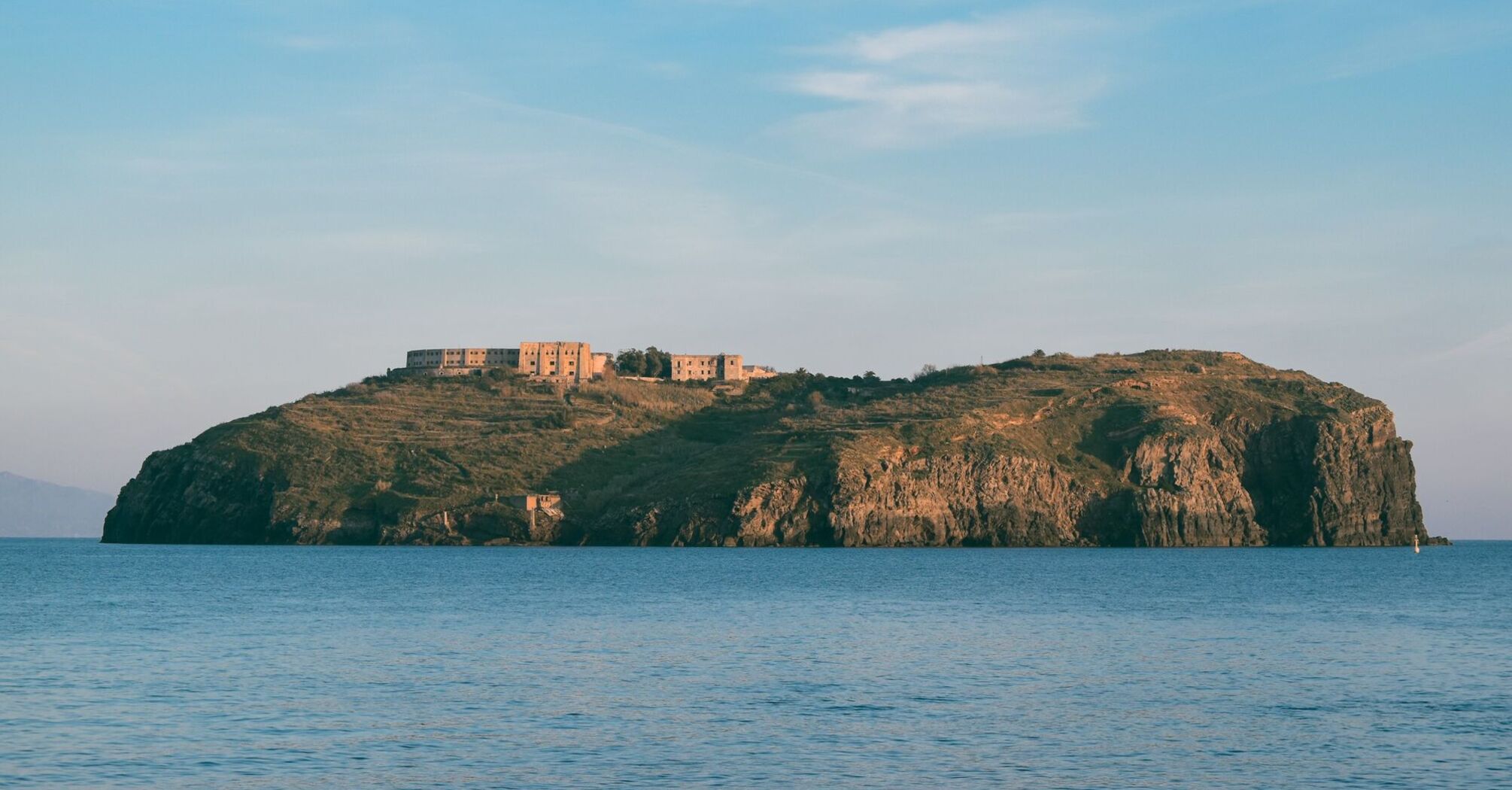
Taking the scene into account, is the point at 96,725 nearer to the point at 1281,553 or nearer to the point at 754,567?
Result: the point at 754,567

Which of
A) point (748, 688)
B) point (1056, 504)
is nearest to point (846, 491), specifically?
point (1056, 504)

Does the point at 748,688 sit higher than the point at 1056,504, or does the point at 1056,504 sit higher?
the point at 1056,504

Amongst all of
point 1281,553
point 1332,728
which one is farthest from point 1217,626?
point 1281,553

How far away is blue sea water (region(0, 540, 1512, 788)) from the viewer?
32.5 m

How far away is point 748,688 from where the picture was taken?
4428cm

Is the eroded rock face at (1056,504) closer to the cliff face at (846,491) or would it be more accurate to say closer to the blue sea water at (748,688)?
the cliff face at (846,491)

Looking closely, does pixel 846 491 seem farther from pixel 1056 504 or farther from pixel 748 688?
pixel 748 688

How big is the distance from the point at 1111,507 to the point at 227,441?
4332 inches

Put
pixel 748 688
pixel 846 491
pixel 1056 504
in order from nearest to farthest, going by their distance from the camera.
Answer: pixel 748 688
pixel 846 491
pixel 1056 504

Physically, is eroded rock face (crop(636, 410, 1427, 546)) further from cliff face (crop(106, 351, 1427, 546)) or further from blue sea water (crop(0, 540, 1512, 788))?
blue sea water (crop(0, 540, 1512, 788))

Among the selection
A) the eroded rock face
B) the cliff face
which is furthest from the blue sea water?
the cliff face

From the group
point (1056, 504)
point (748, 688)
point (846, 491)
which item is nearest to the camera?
point (748, 688)

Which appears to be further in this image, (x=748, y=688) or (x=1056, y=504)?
(x=1056, y=504)

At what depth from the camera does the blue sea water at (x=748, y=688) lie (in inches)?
1278
